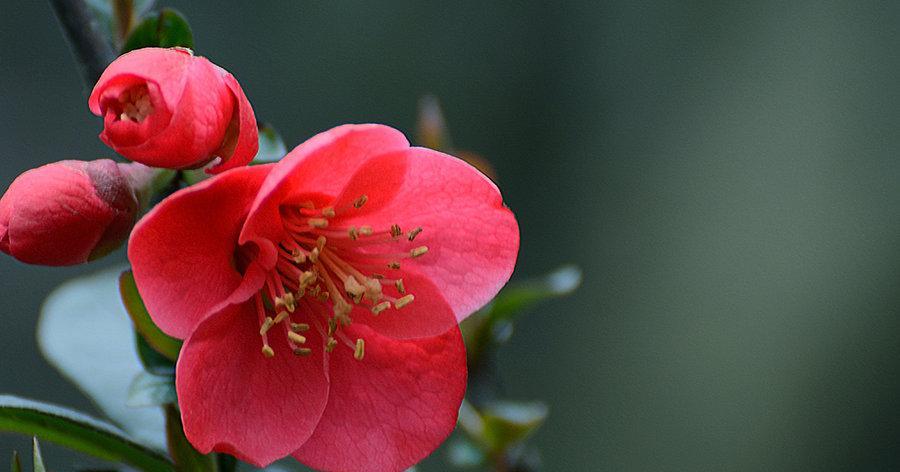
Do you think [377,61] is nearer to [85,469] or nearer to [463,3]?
[463,3]

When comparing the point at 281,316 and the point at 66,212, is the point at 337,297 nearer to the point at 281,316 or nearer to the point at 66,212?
the point at 281,316

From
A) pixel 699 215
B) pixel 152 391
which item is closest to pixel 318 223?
pixel 152 391

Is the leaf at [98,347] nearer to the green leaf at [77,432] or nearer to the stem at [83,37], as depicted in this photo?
the green leaf at [77,432]

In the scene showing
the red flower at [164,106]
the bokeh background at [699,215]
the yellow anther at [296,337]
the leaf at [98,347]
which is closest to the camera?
the red flower at [164,106]

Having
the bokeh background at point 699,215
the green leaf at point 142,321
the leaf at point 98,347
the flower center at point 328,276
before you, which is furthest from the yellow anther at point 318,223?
the bokeh background at point 699,215

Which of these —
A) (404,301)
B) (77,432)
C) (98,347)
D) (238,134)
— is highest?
(238,134)

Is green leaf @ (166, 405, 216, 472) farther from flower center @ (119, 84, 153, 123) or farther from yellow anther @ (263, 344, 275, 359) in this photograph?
flower center @ (119, 84, 153, 123)
